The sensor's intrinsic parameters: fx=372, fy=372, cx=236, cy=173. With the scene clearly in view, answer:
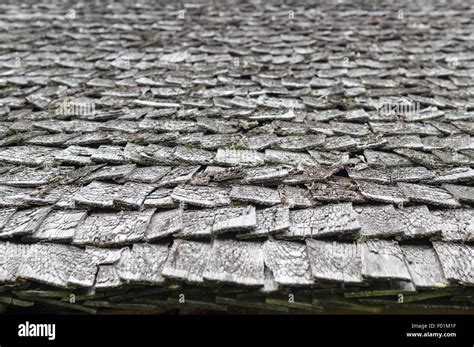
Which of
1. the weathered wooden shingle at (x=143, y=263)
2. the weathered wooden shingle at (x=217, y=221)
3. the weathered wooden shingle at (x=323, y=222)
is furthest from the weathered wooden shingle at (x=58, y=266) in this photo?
the weathered wooden shingle at (x=323, y=222)

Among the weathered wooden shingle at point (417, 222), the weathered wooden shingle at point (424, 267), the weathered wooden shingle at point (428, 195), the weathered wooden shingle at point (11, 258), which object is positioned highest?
the weathered wooden shingle at point (428, 195)

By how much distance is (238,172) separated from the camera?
2.15 meters

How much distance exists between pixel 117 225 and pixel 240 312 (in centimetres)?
79

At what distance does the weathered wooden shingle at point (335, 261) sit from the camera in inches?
62.3

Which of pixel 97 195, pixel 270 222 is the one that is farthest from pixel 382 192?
pixel 97 195

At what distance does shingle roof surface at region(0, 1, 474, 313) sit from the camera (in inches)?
65.7

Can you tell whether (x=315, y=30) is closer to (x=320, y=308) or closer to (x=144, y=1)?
(x=144, y=1)

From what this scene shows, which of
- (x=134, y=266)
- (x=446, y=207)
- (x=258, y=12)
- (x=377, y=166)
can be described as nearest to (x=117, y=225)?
(x=134, y=266)

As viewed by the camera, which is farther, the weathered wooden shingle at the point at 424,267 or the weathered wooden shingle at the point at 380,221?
the weathered wooden shingle at the point at 380,221

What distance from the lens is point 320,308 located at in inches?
67.7

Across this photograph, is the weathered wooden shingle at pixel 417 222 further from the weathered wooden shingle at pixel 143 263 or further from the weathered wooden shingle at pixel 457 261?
the weathered wooden shingle at pixel 143 263

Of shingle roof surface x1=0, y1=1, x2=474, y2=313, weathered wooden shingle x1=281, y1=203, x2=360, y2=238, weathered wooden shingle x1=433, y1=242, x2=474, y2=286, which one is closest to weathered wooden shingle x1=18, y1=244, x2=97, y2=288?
shingle roof surface x1=0, y1=1, x2=474, y2=313

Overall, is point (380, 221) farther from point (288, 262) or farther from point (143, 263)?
point (143, 263)

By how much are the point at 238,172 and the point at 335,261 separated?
77cm
